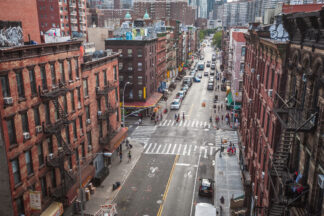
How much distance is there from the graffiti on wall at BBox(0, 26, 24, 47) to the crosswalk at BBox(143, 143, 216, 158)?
83.8 feet

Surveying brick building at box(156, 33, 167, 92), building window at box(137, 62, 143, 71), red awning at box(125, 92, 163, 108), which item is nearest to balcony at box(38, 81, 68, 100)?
red awning at box(125, 92, 163, 108)

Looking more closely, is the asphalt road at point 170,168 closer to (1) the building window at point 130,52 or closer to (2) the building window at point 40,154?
(2) the building window at point 40,154

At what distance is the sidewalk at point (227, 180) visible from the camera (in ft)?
96.9

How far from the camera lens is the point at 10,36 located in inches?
856

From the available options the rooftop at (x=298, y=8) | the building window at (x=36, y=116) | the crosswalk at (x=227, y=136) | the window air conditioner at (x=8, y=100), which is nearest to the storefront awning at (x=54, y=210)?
the building window at (x=36, y=116)

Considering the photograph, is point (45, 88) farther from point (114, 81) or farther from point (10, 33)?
point (114, 81)

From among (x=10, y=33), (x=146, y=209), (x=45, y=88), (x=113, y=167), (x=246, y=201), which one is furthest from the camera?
(x=113, y=167)

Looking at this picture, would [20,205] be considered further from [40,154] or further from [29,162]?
[40,154]

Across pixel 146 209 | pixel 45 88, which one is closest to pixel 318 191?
pixel 146 209

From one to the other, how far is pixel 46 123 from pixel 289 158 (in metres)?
19.8

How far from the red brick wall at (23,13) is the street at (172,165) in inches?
808

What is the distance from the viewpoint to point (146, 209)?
28.8 meters

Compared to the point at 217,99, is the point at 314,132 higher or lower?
higher

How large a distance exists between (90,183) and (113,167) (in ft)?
22.2
